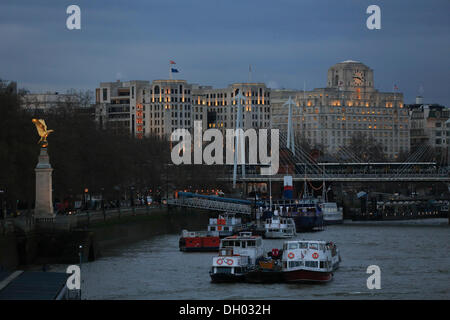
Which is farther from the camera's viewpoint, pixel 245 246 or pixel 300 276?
pixel 245 246

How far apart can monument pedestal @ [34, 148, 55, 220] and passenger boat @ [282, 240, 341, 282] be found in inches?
631

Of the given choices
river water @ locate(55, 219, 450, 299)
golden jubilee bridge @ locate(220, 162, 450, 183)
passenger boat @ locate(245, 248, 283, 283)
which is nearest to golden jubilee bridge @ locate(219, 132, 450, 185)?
golden jubilee bridge @ locate(220, 162, 450, 183)

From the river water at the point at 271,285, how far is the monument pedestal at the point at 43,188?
4532mm

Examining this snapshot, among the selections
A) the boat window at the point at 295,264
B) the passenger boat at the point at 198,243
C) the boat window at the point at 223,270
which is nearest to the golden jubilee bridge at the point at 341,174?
the passenger boat at the point at 198,243

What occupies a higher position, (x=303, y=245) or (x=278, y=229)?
(x=303, y=245)

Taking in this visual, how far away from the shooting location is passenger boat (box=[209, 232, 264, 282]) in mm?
57562

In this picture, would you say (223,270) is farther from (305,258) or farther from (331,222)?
(331,222)

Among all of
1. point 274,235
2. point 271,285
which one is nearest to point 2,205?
point 274,235

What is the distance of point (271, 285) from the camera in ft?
185

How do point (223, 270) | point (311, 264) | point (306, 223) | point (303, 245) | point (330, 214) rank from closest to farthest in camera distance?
point (311, 264) < point (223, 270) < point (303, 245) < point (306, 223) < point (330, 214)

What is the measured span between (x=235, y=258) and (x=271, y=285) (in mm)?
2976
